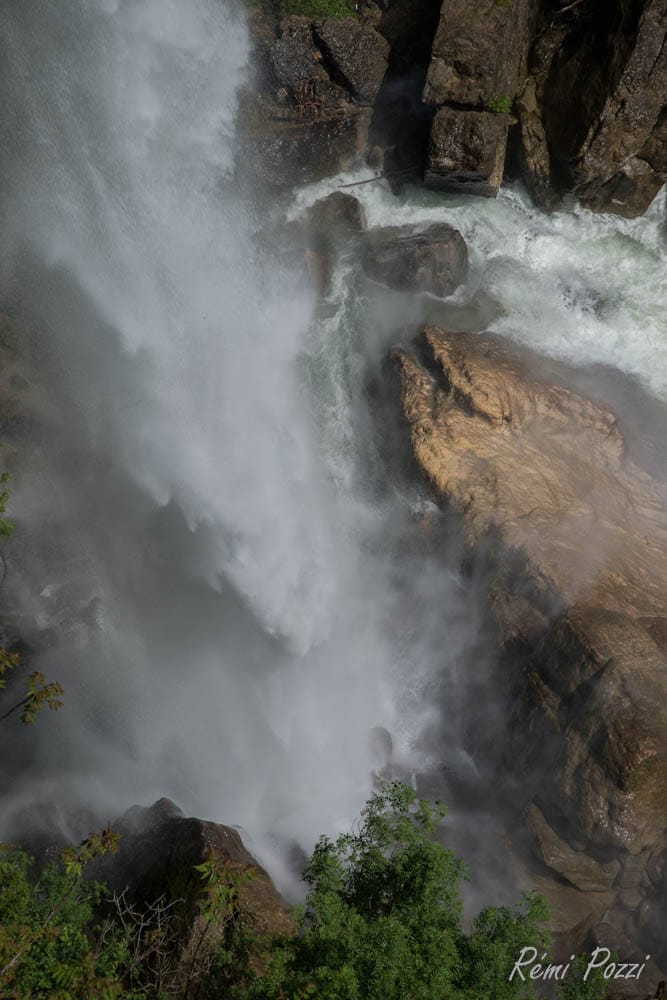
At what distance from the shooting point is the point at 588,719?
14.0m

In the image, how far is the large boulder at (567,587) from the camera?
1375 centimetres

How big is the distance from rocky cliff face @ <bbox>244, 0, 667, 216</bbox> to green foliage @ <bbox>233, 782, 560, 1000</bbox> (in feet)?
56.3

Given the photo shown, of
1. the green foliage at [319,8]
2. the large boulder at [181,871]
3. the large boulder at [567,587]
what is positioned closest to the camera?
the large boulder at [181,871]

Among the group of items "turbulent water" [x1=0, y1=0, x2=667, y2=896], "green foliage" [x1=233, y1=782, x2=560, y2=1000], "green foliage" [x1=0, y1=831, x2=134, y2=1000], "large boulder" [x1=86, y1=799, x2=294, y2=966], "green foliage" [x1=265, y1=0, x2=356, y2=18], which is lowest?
"green foliage" [x1=233, y1=782, x2=560, y2=1000]

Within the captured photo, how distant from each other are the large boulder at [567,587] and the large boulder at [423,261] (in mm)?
2256

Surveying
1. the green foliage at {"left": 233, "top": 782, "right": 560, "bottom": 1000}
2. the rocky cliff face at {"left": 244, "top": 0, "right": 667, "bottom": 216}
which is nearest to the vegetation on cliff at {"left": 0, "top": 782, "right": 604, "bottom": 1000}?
the green foliage at {"left": 233, "top": 782, "right": 560, "bottom": 1000}

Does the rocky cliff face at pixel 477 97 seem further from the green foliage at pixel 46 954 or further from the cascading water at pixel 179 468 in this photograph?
the green foliage at pixel 46 954

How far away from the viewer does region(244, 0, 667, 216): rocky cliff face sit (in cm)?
1903

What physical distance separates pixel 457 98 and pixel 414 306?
18.2ft

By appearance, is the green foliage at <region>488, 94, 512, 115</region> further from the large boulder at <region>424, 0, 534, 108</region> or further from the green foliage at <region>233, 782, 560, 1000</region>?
the green foliage at <region>233, 782, 560, 1000</region>

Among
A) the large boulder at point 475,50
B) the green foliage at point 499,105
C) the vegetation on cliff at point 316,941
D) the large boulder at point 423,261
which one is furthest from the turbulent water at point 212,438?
the vegetation on cliff at point 316,941

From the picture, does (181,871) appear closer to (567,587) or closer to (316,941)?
(316,941)

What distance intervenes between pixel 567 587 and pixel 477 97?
1350cm

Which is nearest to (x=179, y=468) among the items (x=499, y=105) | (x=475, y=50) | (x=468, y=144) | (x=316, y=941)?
(x=468, y=144)
